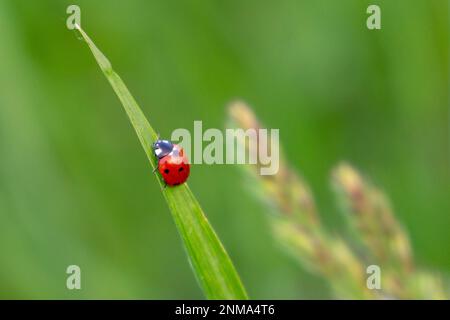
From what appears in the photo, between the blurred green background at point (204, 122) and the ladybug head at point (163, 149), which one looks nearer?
the ladybug head at point (163, 149)

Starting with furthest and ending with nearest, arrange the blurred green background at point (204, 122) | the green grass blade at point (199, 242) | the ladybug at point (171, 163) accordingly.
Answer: the blurred green background at point (204, 122) → the ladybug at point (171, 163) → the green grass blade at point (199, 242)

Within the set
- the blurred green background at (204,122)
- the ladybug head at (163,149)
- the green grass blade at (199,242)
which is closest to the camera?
the green grass blade at (199,242)

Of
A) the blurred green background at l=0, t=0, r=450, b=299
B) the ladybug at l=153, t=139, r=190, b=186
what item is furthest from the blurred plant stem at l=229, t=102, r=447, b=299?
the blurred green background at l=0, t=0, r=450, b=299

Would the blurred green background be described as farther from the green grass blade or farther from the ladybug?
the green grass blade

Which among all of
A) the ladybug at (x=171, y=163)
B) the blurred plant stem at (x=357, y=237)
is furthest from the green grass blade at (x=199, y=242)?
the blurred plant stem at (x=357, y=237)

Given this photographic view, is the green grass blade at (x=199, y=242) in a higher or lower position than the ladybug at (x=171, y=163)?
lower

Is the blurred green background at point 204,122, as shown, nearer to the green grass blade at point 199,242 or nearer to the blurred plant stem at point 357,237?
the blurred plant stem at point 357,237
